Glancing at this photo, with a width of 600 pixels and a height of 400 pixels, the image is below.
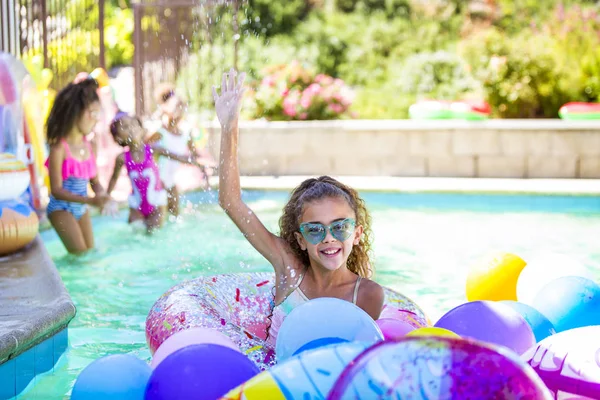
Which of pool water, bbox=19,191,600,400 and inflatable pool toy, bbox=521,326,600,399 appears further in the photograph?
pool water, bbox=19,191,600,400

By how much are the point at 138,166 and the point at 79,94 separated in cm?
125

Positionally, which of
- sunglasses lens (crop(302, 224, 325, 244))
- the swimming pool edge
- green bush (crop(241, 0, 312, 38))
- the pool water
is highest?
green bush (crop(241, 0, 312, 38))

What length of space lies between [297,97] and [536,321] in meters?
9.31

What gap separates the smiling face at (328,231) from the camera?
3.30m

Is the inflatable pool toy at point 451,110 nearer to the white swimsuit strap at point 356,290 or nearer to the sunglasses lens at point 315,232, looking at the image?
the white swimsuit strap at point 356,290

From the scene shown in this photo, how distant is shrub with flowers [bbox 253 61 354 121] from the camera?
40.6ft

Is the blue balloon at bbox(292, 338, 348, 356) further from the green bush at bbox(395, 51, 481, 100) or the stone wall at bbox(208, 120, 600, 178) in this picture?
the green bush at bbox(395, 51, 481, 100)

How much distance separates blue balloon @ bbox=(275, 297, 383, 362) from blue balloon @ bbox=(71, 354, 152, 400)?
484 millimetres

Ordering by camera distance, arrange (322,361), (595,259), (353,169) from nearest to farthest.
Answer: (322,361)
(595,259)
(353,169)

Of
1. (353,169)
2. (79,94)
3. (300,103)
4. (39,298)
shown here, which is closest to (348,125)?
(353,169)

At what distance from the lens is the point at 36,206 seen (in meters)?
7.82

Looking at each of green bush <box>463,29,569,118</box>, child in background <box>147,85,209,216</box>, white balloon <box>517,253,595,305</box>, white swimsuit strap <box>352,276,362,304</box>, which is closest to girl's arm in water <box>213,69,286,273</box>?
white swimsuit strap <box>352,276,362,304</box>

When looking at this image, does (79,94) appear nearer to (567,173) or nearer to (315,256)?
(315,256)

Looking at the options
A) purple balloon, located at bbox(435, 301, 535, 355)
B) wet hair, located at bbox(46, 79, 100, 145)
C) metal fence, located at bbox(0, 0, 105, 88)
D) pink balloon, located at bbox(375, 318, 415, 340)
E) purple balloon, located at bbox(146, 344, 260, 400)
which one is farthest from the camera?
metal fence, located at bbox(0, 0, 105, 88)
